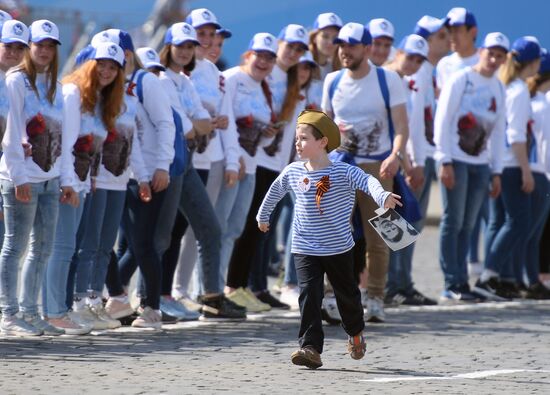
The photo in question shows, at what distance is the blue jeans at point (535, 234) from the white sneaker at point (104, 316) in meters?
4.75

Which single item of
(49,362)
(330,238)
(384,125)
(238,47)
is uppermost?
(238,47)

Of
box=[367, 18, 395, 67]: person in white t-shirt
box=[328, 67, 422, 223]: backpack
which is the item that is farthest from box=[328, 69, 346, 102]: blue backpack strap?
box=[367, 18, 395, 67]: person in white t-shirt

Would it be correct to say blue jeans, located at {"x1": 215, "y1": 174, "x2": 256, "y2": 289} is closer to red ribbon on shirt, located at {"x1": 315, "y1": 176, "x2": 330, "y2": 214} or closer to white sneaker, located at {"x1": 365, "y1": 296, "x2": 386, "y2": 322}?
white sneaker, located at {"x1": 365, "y1": 296, "x2": 386, "y2": 322}

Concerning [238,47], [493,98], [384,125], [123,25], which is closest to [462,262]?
[493,98]

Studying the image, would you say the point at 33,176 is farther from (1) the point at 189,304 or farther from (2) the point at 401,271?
(2) the point at 401,271

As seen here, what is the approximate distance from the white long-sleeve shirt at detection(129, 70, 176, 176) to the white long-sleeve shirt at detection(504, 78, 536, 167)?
3.98 meters

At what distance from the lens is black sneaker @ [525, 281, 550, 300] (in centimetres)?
1448

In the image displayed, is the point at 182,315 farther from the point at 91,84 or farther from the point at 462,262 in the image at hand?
the point at 462,262

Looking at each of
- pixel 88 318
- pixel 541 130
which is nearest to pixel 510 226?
pixel 541 130

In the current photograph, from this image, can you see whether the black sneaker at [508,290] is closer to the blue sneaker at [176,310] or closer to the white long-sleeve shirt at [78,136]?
the blue sneaker at [176,310]

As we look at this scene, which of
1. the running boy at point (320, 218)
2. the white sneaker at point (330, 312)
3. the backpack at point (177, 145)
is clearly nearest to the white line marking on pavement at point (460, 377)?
the running boy at point (320, 218)

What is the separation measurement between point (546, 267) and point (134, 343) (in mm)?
5847

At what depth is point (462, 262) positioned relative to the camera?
45.9 feet

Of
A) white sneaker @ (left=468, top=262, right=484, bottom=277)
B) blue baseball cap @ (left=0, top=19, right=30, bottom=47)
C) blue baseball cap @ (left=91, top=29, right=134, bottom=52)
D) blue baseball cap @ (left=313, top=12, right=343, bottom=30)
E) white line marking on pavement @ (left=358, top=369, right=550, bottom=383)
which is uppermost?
blue baseball cap @ (left=313, top=12, right=343, bottom=30)
